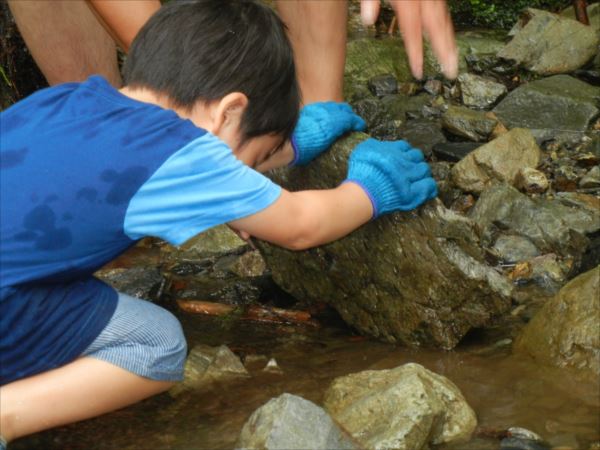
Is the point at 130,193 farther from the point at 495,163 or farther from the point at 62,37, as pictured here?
the point at 495,163

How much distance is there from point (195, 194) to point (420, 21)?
2.49ft

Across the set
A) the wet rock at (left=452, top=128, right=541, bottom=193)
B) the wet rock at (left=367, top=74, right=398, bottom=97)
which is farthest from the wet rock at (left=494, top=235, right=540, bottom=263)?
the wet rock at (left=367, top=74, right=398, bottom=97)

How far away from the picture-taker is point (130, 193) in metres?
2.26

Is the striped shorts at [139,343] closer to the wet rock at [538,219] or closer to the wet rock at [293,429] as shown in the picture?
the wet rock at [293,429]

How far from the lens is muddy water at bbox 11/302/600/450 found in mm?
2408

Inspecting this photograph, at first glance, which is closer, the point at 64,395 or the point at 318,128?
the point at 64,395

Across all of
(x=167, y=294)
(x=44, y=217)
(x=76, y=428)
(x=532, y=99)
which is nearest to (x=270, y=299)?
(x=167, y=294)

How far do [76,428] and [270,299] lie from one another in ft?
3.77

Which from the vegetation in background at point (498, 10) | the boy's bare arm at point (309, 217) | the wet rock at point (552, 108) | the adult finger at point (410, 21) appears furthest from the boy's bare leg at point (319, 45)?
the vegetation in background at point (498, 10)

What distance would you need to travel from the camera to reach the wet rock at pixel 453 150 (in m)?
5.06

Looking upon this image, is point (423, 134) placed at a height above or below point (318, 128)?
below

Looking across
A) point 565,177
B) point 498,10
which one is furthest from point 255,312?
point 498,10

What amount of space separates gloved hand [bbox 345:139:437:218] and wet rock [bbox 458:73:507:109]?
3.42 m

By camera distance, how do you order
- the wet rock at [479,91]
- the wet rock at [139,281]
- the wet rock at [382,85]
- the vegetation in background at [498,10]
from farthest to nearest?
the vegetation in background at [498,10] < the wet rock at [382,85] < the wet rock at [479,91] < the wet rock at [139,281]
